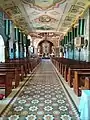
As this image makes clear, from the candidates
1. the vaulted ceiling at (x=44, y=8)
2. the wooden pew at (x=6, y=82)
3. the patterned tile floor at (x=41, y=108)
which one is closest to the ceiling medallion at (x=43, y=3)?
the vaulted ceiling at (x=44, y=8)

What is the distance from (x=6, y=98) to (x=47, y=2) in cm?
1121

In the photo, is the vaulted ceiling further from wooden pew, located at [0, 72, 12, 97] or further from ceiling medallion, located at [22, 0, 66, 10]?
wooden pew, located at [0, 72, 12, 97]

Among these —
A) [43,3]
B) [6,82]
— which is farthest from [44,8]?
[6,82]

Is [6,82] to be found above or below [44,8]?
below

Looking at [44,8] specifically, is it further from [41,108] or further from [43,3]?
[41,108]

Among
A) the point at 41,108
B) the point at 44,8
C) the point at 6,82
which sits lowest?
the point at 41,108

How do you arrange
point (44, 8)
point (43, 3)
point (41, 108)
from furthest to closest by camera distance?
point (44, 8) < point (43, 3) < point (41, 108)

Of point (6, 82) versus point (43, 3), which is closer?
point (6, 82)

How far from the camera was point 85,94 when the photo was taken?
3746mm

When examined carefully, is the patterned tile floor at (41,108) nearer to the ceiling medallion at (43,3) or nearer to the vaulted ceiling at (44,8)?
the vaulted ceiling at (44,8)

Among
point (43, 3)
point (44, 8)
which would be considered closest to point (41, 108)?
point (43, 3)

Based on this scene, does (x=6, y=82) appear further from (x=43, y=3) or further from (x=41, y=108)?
(x=43, y=3)

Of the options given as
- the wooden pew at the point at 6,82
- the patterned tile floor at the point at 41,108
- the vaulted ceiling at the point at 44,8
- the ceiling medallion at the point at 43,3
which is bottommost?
the patterned tile floor at the point at 41,108

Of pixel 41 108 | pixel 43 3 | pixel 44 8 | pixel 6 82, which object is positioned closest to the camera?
pixel 41 108
